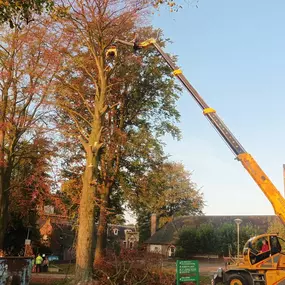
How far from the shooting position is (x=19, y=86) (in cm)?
2169

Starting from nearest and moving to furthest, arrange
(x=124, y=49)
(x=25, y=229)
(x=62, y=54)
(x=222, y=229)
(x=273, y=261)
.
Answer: (x=273, y=261)
(x=62, y=54)
(x=124, y=49)
(x=25, y=229)
(x=222, y=229)

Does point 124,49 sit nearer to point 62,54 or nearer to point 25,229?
point 62,54

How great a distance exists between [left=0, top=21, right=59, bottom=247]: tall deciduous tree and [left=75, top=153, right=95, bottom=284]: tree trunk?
314 inches

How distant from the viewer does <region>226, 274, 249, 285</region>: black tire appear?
15864mm

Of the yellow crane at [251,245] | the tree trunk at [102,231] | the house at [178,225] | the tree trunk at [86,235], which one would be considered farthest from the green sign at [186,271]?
the house at [178,225]

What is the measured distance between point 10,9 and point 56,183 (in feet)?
51.5

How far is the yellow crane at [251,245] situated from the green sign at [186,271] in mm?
2890

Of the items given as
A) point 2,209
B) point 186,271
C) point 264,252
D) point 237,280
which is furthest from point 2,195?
point 264,252

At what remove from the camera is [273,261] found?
15.7m

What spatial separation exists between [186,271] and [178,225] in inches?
1858

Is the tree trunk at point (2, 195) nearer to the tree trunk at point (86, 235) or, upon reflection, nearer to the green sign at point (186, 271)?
the tree trunk at point (86, 235)

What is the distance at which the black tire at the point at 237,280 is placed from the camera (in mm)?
15864

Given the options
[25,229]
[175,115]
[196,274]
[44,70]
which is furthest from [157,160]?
[25,229]

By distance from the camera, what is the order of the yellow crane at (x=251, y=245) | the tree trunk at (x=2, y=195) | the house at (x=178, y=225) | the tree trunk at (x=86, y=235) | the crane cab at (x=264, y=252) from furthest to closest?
1. the house at (x=178, y=225)
2. the tree trunk at (x=2, y=195)
3. the crane cab at (x=264, y=252)
4. the tree trunk at (x=86, y=235)
5. the yellow crane at (x=251, y=245)
